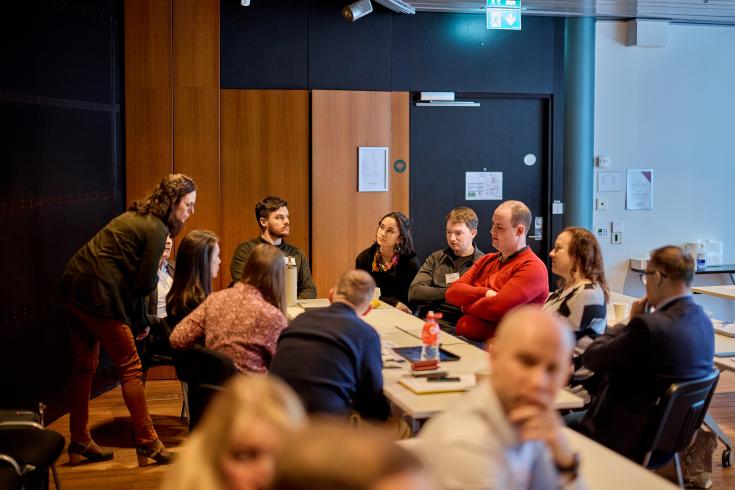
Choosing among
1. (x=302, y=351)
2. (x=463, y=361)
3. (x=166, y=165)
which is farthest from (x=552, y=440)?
(x=166, y=165)

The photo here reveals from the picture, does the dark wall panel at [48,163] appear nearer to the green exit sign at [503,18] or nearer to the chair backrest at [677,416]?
the green exit sign at [503,18]

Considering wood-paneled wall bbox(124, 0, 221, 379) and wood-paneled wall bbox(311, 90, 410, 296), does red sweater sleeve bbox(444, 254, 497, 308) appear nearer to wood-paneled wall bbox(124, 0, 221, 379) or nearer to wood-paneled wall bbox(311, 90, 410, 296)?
wood-paneled wall bbox(311, 90, 410, 296)

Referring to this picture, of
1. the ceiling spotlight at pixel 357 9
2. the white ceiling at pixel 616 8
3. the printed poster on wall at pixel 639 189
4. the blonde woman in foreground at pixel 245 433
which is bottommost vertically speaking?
the blonde woman in foreground at pixel 245 433

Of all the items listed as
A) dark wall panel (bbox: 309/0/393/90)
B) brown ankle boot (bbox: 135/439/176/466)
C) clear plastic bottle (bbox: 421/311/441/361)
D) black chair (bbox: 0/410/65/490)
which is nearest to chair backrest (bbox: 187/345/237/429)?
black chair (bbox: 0/410/65/490)

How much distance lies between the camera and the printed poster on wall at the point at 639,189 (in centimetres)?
873

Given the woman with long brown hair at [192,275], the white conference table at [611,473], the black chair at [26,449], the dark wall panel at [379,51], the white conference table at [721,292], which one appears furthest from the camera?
the dark wall panel at [379,51]

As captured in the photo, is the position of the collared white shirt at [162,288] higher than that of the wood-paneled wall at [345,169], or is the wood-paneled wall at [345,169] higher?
the wood-paneled wall at [345,169]

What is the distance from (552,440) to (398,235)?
427cm

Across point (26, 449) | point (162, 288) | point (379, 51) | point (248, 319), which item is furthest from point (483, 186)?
point (26, 449)

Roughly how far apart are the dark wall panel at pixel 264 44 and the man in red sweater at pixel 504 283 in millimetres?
3051

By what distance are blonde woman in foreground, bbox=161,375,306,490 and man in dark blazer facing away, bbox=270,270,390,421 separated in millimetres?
1823

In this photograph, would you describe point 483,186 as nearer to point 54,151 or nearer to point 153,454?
point 54,151

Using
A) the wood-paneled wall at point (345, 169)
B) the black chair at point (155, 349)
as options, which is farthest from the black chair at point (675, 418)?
the wood-paneled wall at point (345, 169)

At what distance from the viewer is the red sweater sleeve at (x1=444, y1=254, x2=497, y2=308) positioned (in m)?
5.26
